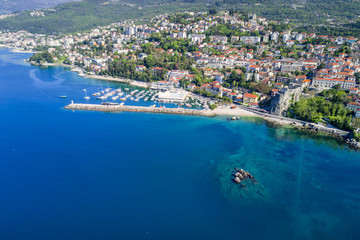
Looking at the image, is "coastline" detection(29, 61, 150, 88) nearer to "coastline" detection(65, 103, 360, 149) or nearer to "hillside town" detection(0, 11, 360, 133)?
"hillside town" detection(0, 11, 360, 133)

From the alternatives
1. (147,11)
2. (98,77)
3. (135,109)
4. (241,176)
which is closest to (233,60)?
(135,109)

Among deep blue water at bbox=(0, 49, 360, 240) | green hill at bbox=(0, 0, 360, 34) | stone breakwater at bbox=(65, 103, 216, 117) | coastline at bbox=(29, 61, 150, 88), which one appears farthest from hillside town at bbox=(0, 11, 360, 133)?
green hill at bbox=(0, 0, 360, 34)

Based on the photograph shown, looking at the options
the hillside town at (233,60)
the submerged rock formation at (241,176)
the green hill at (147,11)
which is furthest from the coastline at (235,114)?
the green hill at (147,11)

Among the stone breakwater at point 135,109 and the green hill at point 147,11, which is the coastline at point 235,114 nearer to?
the stone breakwater at point 135,109

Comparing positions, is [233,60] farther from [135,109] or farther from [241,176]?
[241,176]

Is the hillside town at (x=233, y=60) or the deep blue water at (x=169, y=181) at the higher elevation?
the hillside town at (x=233, y=60)

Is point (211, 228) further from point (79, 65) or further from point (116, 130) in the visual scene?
point (79, 65)

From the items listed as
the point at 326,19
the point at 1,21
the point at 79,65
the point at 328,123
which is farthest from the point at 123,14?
the point at 328,123
